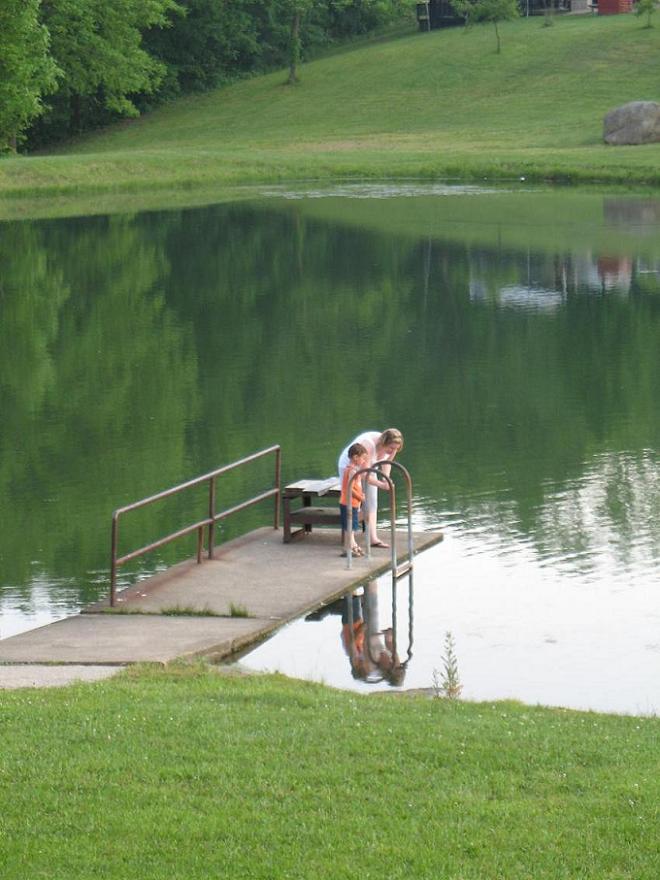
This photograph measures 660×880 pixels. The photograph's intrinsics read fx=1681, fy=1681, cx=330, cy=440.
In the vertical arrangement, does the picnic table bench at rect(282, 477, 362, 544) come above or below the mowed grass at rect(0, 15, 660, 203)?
below

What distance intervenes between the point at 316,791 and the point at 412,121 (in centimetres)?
7870

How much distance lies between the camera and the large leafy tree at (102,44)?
8581cm

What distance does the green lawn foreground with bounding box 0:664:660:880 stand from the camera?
738 cm

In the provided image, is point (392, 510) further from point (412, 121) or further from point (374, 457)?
point (412, 121)

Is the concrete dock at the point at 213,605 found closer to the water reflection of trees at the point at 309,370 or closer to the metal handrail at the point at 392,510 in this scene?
the metal handrail at the point at 392,510

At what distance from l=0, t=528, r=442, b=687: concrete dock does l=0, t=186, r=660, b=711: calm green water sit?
0.50 m

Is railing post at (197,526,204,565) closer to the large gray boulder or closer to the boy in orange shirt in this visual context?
the boy in orange shirt

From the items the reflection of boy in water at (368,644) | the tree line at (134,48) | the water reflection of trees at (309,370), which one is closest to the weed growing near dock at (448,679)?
the reflection of boy in water at (368,644)

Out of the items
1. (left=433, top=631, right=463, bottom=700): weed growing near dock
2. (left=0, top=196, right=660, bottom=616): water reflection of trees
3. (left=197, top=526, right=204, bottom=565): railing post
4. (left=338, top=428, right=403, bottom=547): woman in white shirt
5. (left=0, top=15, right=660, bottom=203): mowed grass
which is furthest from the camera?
(left=0, top=15, right=660, bottom=203): mowed grass

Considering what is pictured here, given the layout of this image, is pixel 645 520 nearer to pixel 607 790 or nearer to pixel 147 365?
pixel 607 790

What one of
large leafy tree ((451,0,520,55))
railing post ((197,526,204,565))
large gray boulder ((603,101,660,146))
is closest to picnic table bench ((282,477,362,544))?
railing post ((197,526,204,565))

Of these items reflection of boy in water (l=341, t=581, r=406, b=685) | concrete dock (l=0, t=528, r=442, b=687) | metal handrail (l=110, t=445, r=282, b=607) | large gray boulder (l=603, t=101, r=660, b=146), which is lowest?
reflection of boy in water (l=341, t=581, r=406, b=685)

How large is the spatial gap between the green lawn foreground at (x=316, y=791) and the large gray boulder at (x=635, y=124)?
62298 mm

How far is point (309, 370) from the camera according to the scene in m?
30.1
